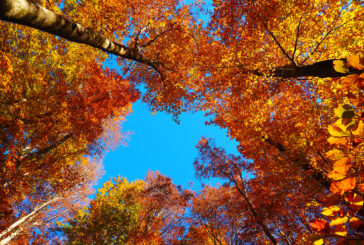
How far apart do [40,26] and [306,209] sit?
12.0m

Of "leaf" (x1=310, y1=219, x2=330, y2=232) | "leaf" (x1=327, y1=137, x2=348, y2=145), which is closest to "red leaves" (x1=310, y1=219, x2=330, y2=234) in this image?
"leaf" (x1=310, y1=219, x2=330, y2=232)

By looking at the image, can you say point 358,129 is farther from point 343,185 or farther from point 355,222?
point 355,222

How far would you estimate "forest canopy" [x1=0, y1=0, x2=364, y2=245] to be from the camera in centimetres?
656

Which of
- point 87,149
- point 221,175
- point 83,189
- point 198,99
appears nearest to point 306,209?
point 221,175

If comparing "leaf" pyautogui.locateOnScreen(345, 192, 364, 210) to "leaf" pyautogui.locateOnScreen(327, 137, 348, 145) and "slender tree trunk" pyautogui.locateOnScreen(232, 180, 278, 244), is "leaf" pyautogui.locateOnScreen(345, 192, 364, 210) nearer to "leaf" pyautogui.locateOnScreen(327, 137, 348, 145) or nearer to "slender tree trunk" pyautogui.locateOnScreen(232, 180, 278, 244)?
"leaf" pyautogui.locateOnScreen(327, 137, 348, 145)

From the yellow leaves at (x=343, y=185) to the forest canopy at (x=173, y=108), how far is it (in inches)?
169

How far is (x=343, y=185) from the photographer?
32.9 inches

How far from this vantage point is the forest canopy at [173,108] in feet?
21.5

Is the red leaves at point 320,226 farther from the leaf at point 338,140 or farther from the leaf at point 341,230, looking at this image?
the leaf at point 338,140

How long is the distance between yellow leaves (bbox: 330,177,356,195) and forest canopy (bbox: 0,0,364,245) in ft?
14.1

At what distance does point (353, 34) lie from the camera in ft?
23.5

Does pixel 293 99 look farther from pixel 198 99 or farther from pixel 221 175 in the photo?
pixel 221 175

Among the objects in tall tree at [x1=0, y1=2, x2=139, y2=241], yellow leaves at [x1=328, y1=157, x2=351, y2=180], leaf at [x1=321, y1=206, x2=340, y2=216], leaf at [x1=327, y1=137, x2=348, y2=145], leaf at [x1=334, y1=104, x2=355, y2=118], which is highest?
tall tree at [x1=0, y1=2, x2=139, y2=241]

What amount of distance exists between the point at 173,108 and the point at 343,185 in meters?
8.20
